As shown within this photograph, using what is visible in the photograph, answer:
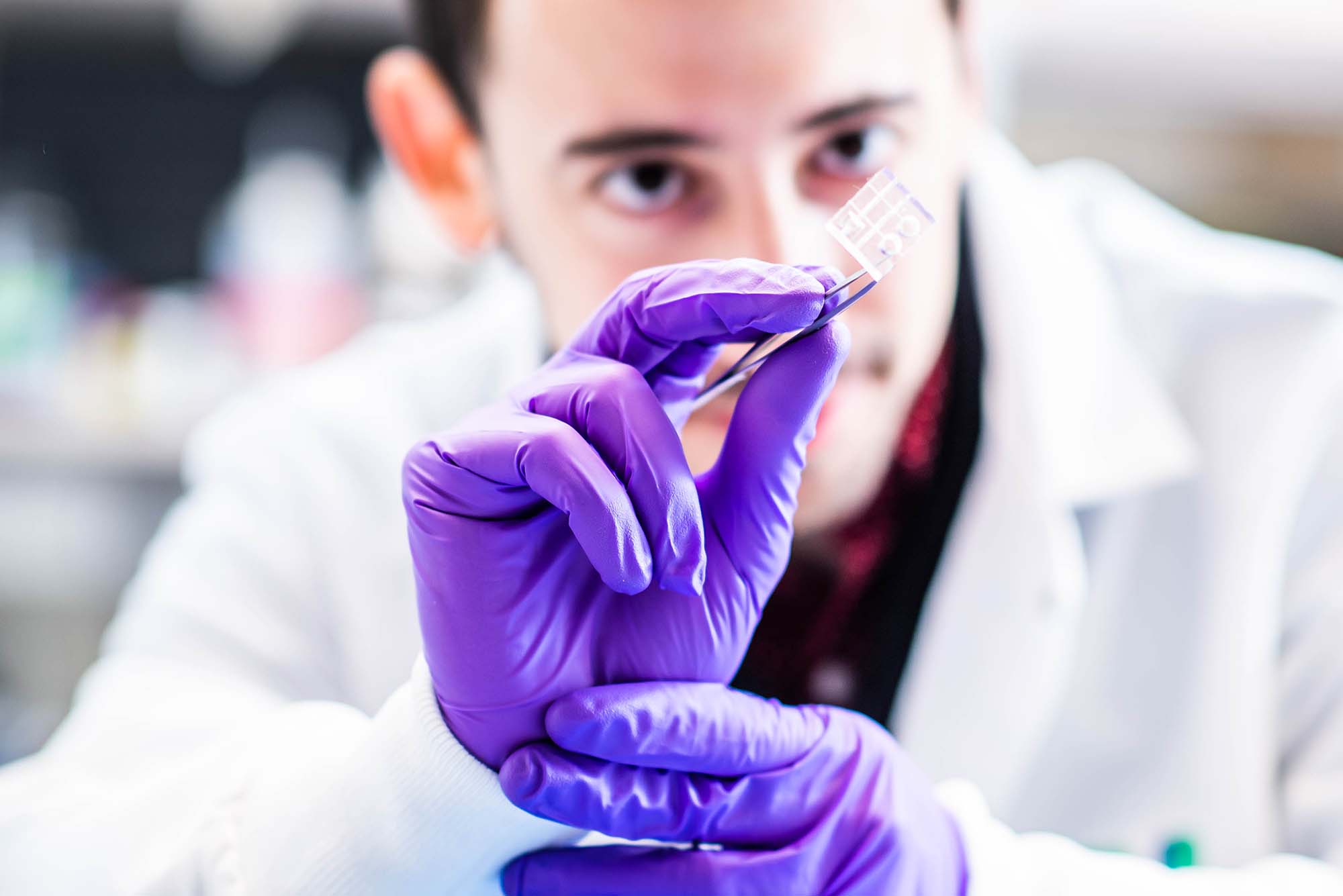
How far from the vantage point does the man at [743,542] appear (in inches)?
20.0

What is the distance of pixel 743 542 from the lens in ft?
1.72

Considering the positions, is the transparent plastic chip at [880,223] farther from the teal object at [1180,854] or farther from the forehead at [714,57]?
the teal object at [1180,854]

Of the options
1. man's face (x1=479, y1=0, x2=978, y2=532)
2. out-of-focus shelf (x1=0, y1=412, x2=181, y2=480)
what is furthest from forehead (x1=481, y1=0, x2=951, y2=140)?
out-of-focus shelf (x1=0, y1=412, x2=181, y2=480)

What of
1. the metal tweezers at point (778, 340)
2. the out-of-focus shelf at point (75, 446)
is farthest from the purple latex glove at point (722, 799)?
the out-of-focus shelf at point (75, 446)

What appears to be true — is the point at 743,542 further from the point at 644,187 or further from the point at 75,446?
the point at 75,446

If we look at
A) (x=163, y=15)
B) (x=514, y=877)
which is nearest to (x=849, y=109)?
(x=514, y=877)

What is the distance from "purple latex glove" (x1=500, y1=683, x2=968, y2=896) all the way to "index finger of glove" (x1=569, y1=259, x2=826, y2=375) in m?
0.15

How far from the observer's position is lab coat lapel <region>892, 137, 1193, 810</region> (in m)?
0.85

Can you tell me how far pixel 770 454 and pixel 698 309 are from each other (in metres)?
0.07

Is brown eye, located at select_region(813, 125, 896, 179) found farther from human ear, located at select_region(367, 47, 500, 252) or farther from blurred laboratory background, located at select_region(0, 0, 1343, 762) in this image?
blurred laboratory background, located at select_region(0, 0, 1343, 762)

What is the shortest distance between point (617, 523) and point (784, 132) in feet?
1.01

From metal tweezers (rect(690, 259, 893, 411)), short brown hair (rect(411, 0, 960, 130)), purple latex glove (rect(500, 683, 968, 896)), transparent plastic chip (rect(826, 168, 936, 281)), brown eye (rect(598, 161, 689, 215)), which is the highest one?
short brown hair (rect(411, 0, 960, 130))

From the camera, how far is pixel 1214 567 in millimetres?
898

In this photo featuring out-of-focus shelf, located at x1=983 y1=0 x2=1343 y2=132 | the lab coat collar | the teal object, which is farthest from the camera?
out-of-focus shelf, located at x1=983 y1=0 x2=1343 y2=132
